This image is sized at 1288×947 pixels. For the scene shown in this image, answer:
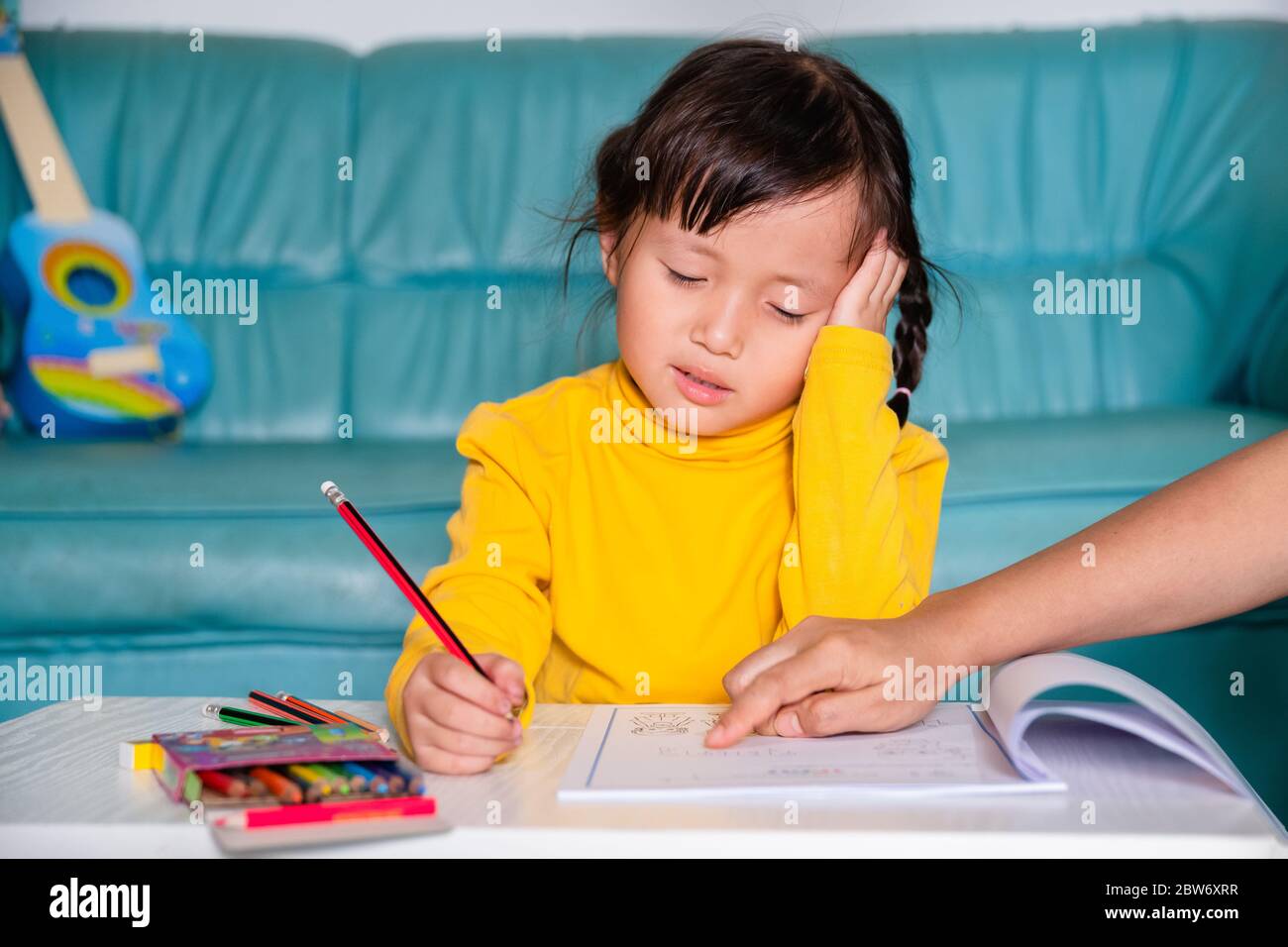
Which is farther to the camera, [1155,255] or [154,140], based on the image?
[154,140]

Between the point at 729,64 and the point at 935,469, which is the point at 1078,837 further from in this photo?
the point at 729,64

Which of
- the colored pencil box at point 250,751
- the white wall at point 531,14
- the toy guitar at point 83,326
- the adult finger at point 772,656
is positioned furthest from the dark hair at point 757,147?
the white wall at point 531,14

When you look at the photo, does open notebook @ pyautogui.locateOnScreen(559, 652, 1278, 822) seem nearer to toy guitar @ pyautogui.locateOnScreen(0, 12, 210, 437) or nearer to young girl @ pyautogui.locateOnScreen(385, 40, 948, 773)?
young girl @ pyautogui.locateOnScreen(385, 40, 948, 773)

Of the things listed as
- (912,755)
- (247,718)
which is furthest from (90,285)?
(912,755)

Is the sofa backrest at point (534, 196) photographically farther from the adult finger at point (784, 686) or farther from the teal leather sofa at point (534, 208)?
the adult finger at point (784, 686)

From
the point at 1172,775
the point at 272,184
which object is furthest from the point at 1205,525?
the point at 272,184

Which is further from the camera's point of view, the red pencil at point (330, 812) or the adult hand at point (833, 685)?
the adult hand at point (833, 685)

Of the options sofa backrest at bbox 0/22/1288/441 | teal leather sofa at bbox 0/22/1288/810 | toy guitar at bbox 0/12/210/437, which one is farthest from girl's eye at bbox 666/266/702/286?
toy guitar at bbox 0/12/210/437

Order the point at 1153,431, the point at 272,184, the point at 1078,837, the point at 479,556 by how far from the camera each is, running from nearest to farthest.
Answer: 1. the point at 1078,837
2. the point at 479,556
3. the point at 1153,431
4. the point at 272,184

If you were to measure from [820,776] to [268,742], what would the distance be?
271 mm

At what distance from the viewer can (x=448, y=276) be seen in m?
2.41

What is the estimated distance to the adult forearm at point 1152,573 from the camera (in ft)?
2.15

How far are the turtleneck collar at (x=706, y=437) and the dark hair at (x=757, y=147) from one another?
0.53 feet

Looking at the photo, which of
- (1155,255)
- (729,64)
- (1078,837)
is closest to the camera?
(1078,837)
